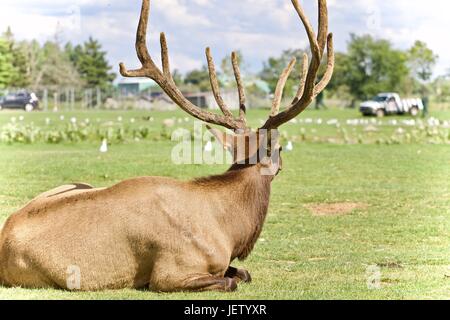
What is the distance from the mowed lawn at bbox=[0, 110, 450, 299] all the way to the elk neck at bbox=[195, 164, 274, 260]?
1.54ft

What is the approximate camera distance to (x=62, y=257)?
25.5 ft

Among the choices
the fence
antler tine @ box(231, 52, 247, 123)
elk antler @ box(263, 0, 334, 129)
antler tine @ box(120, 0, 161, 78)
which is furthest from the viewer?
the fence

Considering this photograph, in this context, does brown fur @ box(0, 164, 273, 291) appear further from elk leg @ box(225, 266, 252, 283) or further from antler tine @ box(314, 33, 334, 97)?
antler tine @ box(314, 33, 334, 97)

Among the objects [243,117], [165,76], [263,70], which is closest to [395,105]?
[263,70]

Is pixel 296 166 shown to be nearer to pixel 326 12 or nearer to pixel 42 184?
pixel 42 184

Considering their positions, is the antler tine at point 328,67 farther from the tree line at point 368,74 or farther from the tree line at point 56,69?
the tree line at point 368,74

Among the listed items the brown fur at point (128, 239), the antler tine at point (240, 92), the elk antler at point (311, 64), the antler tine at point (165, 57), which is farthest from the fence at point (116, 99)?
the brown fur at point (128, 239)

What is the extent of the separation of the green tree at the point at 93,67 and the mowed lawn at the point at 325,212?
4779 cm

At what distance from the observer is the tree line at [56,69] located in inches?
2936

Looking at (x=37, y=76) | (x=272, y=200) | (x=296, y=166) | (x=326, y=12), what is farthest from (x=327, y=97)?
(x=326, y=12)

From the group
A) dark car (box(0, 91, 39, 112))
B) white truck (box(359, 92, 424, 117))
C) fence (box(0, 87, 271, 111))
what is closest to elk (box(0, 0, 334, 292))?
fence (box(0, 87, 271, 111))

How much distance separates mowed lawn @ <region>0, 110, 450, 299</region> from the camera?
842 centimetres
